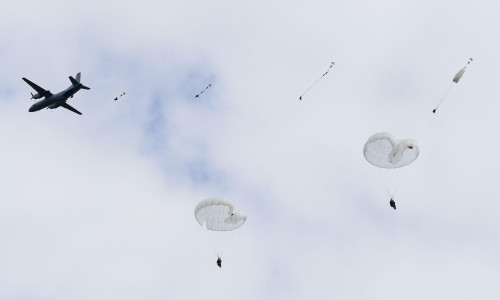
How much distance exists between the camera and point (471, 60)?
57.6m

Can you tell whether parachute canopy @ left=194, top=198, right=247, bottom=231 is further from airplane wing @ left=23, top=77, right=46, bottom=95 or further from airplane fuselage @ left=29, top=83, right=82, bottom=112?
airplane wing @ left=23, top=77, right=46, bottom=95

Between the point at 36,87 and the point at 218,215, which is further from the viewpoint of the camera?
the point at 36,87

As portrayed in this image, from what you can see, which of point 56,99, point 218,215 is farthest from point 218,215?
point 56,99

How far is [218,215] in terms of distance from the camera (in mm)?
58688

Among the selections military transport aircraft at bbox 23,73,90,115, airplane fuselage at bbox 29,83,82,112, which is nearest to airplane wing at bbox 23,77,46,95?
military transport aircraft at bbox 23,73,90,115

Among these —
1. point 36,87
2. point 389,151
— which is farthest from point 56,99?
point 389,151

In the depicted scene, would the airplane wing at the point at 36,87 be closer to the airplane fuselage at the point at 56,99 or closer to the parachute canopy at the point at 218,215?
the airplane fuselage at the point at 56,99

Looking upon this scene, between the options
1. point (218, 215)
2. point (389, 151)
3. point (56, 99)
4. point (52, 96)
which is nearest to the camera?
point (389, 151)

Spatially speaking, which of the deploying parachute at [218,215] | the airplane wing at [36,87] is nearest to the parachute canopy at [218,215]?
the deploying parachute at [218,215]

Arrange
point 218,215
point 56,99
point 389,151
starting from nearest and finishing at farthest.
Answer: point 389,151 < point 218,215 < point 56,99

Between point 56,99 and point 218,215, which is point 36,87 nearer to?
point 56,99

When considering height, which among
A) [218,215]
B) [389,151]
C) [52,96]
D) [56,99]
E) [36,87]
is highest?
[36,87]

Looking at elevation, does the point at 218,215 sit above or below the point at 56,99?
below

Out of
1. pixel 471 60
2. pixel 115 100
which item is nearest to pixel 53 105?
pixel 115 100
